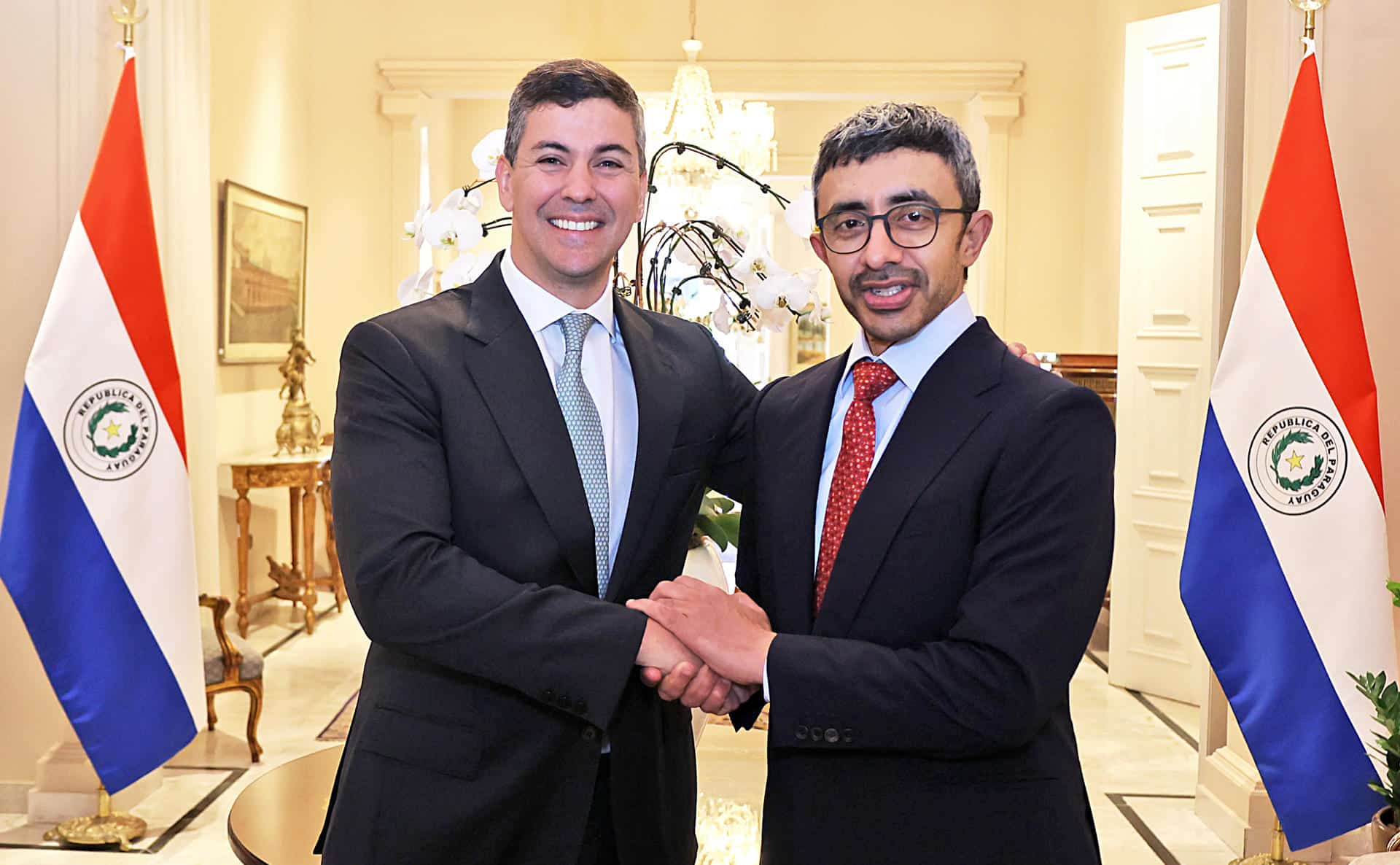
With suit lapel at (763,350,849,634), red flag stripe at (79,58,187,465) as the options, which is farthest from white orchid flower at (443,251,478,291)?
red flag stripe at (79,58,187,465)

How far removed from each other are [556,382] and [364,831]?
0.66 meters

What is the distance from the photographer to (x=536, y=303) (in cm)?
187

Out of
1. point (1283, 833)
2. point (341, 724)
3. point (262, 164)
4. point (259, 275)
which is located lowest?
point (341, 724)

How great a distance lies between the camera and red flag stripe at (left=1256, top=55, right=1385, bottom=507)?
122 inches

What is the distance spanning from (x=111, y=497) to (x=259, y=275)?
13.1ft

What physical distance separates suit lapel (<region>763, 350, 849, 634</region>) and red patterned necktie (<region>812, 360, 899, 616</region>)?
0.02 metres

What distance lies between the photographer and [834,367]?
1840 millimetres

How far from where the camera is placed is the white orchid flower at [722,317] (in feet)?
8.60

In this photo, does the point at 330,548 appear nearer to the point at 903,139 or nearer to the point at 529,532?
the point at 529,532

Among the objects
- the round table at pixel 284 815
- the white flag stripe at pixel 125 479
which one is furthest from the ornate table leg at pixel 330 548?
the round table at pixel 284 815

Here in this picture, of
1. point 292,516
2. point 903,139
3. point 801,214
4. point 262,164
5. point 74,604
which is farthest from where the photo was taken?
point 262,164

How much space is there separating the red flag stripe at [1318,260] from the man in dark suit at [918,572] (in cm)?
174

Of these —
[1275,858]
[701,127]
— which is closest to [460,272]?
[1275,858]

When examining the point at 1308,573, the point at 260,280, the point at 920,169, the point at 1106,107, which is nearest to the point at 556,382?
the point at 920,169
